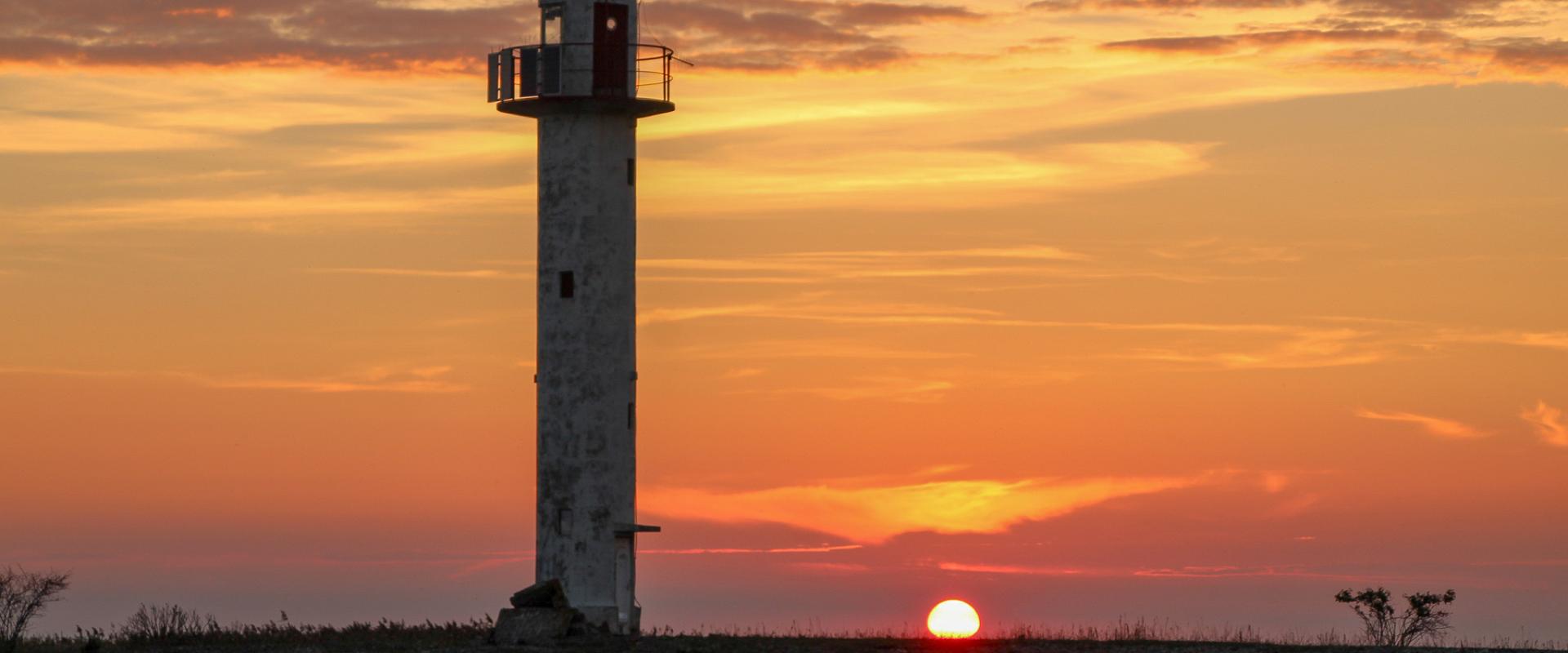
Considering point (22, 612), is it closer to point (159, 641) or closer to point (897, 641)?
point (159, 641)

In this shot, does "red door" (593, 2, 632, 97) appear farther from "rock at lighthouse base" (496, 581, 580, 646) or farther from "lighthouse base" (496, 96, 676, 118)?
"rock at lighthouse base" (496, 581, 580, 646)

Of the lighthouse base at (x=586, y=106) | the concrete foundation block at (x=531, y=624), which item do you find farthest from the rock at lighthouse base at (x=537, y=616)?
the lighthouse base at (x=586, y=106)

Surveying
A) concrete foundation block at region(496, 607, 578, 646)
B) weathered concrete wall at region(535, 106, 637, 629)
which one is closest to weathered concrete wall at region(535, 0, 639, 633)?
weathered concrete wall at region(535, 106, 637, 629)

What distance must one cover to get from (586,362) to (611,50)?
659 cm

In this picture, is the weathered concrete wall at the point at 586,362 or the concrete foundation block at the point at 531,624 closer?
the concrete foundation block at the point at 531,624

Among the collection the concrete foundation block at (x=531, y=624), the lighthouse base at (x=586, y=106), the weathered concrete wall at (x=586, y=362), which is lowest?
the concrete foundation block at (x=531, y=624)

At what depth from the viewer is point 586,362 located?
57719 millimetres

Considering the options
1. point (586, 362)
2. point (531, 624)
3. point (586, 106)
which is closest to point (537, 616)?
point (531, 624)

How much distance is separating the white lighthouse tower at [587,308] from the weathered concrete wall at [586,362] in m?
0.02

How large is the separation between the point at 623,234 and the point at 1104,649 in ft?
48.3

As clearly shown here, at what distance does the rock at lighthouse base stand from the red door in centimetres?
1040

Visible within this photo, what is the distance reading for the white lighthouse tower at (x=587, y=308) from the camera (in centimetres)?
5775

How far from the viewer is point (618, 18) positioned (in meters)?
58.8

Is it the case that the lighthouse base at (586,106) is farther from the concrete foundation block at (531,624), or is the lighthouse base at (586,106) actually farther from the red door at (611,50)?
the concrete foundation block at (531,624)
